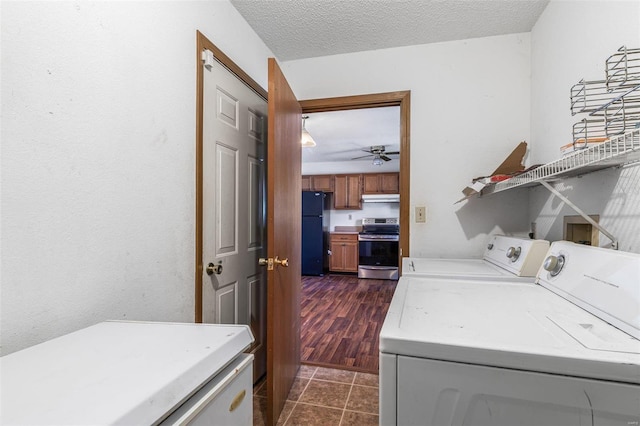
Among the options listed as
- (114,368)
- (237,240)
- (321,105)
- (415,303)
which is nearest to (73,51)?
(114,368)

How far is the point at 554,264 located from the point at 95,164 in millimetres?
1593

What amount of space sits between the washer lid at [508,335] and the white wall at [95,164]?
87 centimetres

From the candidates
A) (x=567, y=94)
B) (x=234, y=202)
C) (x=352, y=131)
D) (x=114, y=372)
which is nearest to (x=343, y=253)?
(x=352, y=131)

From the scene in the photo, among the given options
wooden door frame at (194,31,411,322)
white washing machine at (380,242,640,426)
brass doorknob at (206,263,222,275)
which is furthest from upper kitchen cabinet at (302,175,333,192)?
white washing machine at (380,242,640,426)

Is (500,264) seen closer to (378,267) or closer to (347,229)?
(378,267)

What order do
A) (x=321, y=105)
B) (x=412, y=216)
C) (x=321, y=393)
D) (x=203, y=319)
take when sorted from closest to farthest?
(x=203, y=319) < (x=321, y=393) < (x=412, y=216) < (x=321, y=105)

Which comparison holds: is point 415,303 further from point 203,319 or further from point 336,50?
point 336,50

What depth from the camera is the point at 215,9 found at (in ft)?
4.90

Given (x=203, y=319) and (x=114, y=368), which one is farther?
(x=203, y=319)

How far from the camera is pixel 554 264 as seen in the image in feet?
3.47

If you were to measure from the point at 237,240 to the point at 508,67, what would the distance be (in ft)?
6.71

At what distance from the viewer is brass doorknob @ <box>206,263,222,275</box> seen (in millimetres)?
1424

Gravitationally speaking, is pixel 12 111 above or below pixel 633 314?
above

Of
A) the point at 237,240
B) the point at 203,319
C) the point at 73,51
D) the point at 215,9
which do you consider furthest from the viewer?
the point at 237,240
